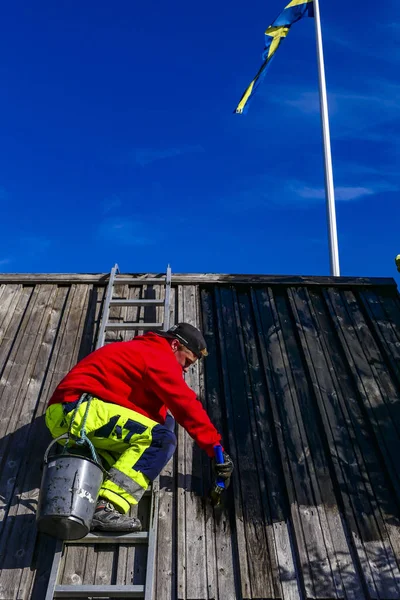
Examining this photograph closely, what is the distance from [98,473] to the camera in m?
3.62

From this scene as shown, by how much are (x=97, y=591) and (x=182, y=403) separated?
129cm

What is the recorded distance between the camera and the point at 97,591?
3.52 metres

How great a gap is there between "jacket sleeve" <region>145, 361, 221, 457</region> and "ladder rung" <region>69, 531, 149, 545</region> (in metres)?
0.71

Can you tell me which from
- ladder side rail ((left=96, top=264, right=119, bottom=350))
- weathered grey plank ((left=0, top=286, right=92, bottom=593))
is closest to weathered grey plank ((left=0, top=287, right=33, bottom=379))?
ladder side rail ((left=96, top=264, right=119, bottom=350))

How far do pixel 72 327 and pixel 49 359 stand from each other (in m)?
0.60

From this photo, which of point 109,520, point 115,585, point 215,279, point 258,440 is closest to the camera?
point 115,585

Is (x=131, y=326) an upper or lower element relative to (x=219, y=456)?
upper

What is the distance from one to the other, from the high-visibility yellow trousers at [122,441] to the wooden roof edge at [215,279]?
325cm

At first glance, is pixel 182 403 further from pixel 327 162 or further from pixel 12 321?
pixel 327 162

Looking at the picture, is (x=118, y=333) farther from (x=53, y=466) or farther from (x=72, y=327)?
(x=53, y=466)

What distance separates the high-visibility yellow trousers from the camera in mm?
3838

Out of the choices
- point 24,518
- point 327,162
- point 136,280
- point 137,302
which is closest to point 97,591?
point 24,518

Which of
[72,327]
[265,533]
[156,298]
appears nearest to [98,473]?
[265,533]

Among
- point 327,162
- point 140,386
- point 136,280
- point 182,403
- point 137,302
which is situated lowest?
point 182,403
